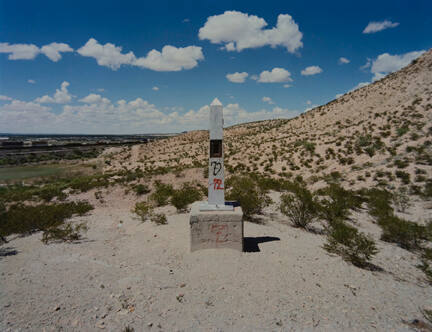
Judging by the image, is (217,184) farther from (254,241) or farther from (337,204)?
(337,204)

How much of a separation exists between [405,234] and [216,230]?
21.0 ft

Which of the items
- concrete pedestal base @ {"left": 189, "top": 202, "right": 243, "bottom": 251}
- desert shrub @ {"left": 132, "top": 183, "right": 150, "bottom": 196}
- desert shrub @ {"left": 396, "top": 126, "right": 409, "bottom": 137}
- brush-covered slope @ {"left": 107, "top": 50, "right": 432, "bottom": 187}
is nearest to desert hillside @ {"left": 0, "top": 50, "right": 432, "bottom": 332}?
concrete pedestal base @ {"left": 189, "top": 202, "right": 243, "bottom": 251}

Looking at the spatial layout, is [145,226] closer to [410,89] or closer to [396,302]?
[396,302]

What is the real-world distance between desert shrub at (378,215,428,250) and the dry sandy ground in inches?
20.4

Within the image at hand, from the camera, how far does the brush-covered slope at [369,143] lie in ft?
52.9

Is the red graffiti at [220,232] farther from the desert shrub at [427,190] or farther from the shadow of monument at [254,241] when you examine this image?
the desert shrub at [427,190]

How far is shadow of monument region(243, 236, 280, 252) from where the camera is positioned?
6.68m

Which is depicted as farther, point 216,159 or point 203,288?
point 216,159

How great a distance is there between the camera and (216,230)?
20.8 ft

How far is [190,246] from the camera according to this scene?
6457mm

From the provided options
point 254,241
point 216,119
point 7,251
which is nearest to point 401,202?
point 254,241

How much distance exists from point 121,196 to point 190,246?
34.4 feet

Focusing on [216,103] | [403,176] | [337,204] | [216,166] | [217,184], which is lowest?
[337,204]

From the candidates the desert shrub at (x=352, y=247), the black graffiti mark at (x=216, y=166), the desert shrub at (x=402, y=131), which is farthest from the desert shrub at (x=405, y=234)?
the desert shrub at (x=402, y=131)
